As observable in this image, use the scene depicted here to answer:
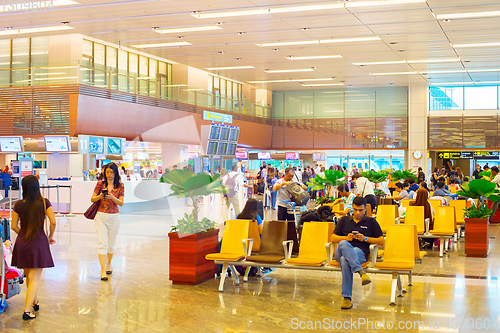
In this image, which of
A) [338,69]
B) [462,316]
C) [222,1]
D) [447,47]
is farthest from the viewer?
[338,69]

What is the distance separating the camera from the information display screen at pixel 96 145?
57.1 feet

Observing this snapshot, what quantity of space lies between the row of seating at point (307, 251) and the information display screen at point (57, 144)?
1098 cm

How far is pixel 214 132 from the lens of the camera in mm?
16328

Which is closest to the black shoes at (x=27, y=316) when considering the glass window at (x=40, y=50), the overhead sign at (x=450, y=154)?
the glass window at (x=40, y=50)

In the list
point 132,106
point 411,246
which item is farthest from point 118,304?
point 132,106

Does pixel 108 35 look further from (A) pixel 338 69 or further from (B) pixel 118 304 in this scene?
(B) pixel 118 304

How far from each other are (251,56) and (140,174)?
21.1 feet

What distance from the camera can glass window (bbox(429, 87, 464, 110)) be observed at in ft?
94.8

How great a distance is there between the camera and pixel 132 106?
19703 mm

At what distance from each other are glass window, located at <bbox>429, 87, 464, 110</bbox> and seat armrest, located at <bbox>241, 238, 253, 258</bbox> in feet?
81.5

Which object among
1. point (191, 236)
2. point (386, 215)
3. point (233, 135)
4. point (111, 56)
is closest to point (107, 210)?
point (191, 236)

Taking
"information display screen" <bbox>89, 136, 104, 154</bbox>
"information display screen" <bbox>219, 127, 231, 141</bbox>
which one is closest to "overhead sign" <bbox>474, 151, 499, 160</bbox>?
"information display screen" <bbox>219, 127, 231, 141</bbox>

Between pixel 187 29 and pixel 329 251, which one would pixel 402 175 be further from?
pixel 329 251

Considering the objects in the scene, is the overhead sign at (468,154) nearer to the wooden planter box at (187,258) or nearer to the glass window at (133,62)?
the glass window at (133,62)
